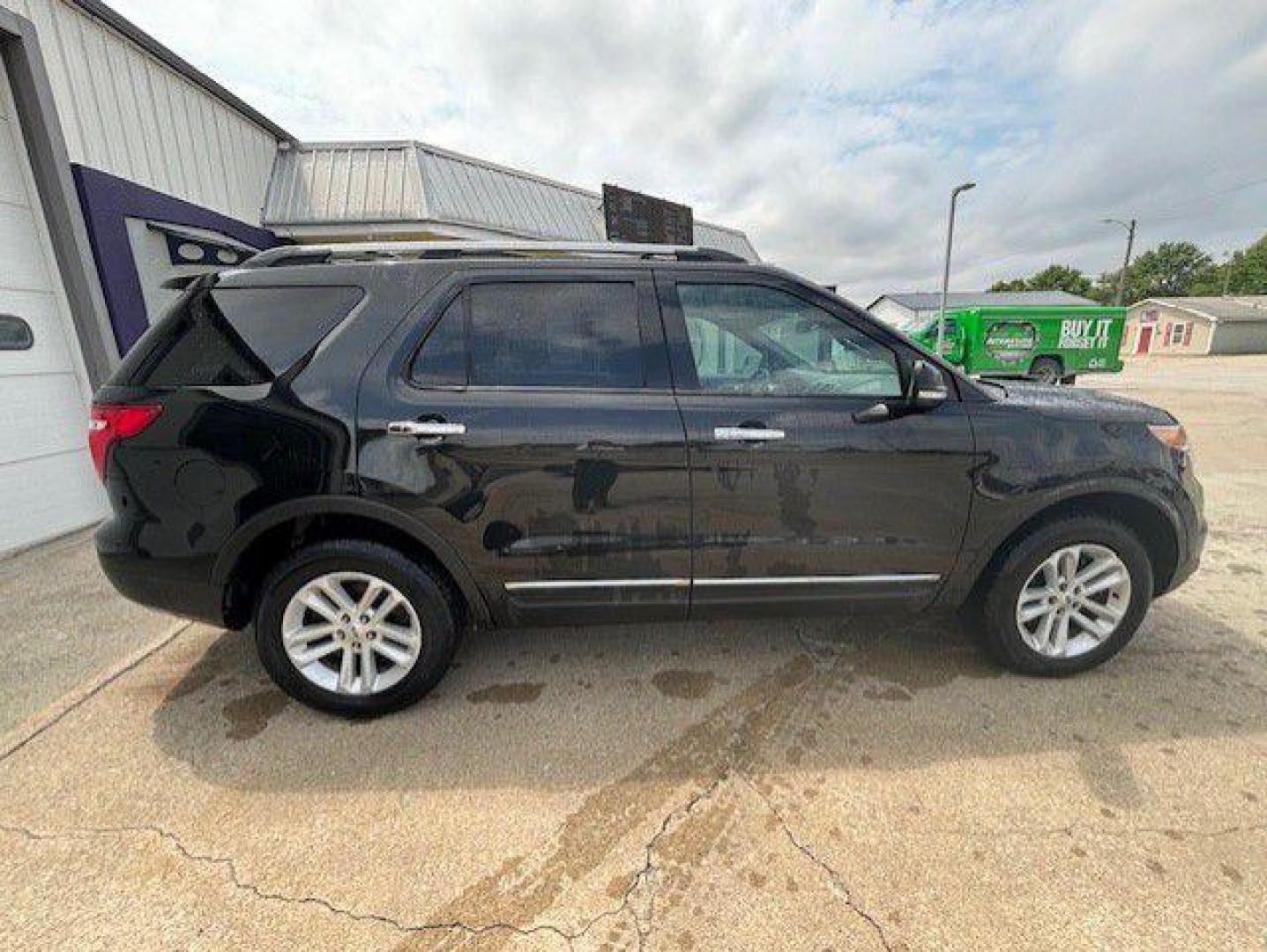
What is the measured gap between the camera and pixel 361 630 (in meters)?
2.41

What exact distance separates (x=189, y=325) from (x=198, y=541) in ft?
2.81

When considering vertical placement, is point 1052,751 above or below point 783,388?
below

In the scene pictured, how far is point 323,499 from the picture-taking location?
226 cm

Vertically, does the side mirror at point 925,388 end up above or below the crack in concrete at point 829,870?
above

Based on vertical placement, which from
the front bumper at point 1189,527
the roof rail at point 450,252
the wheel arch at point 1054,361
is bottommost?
the wheel arch at point 1054,361

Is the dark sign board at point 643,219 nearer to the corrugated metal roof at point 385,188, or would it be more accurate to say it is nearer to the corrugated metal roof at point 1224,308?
the corrugated metal roof at point 385,188

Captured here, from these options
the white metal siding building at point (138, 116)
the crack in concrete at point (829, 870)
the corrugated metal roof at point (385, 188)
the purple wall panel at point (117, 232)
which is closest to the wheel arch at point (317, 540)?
the crack in concrete at point (829, 870)

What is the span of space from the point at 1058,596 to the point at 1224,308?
5989cm

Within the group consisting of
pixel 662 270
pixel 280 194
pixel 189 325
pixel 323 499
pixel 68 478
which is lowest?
pixel 68 478

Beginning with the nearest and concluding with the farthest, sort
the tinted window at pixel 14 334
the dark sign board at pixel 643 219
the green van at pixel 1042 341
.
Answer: the tinted window at pixel 14 334, the dark sign board at pixel 643 219, the green van at pixel 1042 341

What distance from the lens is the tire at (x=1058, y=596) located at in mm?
2549

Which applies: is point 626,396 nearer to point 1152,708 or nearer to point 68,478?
point 1152,708

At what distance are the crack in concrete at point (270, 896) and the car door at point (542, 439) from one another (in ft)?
3.50

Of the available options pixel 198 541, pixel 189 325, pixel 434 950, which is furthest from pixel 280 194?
pixel 434 950
